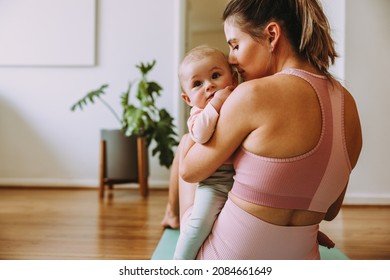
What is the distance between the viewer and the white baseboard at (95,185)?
123cm

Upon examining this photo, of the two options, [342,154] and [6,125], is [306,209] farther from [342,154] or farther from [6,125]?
[6,125]

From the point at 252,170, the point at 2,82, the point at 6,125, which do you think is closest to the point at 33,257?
the point at 252,170

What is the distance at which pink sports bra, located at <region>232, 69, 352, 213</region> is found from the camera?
72 centimetres

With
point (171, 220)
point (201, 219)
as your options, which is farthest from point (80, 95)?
point (201, 219)

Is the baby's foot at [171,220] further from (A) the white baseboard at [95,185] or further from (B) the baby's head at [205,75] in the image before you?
(B) the baby's head at [205,75]

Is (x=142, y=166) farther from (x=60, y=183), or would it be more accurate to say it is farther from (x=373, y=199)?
(x=373, y=199)

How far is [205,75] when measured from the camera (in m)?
0.95

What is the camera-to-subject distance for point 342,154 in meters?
0.74

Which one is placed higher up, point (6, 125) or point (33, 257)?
point (6, 125)

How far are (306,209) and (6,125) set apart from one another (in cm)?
230

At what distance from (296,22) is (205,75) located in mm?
244

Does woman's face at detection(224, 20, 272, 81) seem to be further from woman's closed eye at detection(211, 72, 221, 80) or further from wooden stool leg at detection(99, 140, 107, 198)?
wooden stool leg at detection(99, 140, 107, 198)

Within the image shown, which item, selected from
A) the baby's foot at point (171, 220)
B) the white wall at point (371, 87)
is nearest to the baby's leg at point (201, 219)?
the white wall at point (371, 87)

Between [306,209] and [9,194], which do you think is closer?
[306,209]
